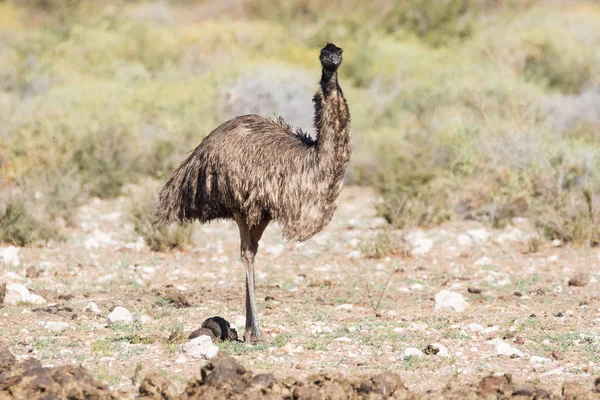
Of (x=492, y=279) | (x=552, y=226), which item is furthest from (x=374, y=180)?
(x=492, y=279)

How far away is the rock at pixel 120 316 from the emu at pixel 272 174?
0.94 meters

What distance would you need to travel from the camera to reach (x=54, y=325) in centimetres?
732

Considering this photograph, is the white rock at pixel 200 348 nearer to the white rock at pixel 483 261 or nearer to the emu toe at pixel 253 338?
the emu toe at pixel 253 338

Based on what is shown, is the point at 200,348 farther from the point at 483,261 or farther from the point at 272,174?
the point at 483,261

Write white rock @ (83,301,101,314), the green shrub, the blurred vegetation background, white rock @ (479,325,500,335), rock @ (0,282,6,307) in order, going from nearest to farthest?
white rock @ (479,325,500,335)
white rock @ (83,301,101,314)
rock @ (0,282,6,307)
the green shrub
the blurred vegetation background

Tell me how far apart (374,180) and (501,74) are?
3.21 m

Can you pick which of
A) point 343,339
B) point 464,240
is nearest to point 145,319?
point 343,339

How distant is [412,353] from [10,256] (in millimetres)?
5309

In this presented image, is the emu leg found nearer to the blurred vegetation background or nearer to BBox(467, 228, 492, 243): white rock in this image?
the blurred vegetation background

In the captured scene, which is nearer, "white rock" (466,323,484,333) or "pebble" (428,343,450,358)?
"pebble" (428,343,450,358)

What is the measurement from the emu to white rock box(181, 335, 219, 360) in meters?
0.52

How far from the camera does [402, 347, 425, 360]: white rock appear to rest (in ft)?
21.0

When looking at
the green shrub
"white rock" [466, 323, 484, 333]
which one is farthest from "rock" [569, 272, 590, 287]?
the green shrub

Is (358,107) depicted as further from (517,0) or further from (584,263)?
(517,0)
